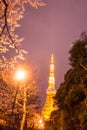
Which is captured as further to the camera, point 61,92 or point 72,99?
point 61,92

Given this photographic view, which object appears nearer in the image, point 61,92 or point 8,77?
point 8,77

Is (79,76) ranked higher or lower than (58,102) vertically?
higher

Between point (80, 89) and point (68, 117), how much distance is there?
328cm

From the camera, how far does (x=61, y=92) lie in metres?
25.8

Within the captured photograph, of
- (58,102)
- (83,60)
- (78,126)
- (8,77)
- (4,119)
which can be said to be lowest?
(78,126)

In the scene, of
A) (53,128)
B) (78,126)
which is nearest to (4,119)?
(53,128)

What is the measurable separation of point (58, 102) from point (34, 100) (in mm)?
2885

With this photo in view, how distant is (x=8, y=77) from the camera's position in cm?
2295

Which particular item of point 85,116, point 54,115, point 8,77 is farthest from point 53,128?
point 8,77

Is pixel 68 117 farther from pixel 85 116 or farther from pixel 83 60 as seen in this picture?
pixel 83 60

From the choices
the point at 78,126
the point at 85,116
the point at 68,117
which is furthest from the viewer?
the point at 68,117

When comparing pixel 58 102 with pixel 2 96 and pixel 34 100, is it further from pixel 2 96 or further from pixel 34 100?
pixel 2 96

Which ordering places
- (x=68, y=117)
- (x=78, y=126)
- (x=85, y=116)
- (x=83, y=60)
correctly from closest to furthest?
(x=85, y=116), (x=78, y=126), (x=68, y=117), (x=83, y=60)

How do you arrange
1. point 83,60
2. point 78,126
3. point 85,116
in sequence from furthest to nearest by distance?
point 83,60, point 78,126, point 85,116
